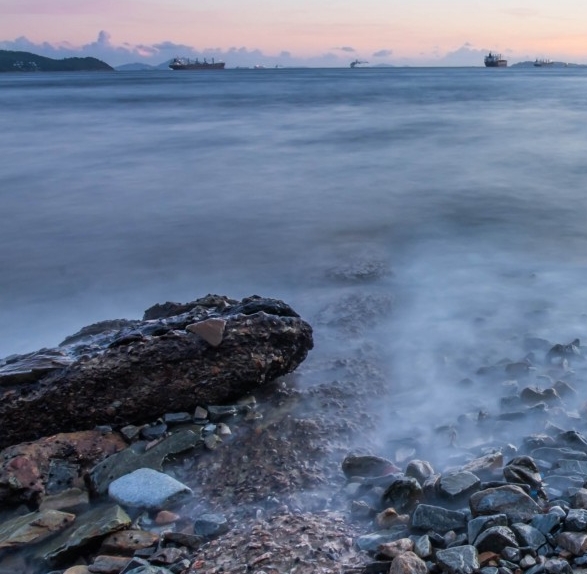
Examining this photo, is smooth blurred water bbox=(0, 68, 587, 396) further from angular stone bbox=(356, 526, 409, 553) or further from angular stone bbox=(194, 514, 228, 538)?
angular stone bbox=(194, 514, 228, 538)

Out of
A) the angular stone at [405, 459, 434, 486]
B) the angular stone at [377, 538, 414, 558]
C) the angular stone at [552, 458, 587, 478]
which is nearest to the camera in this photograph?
the angular stone at [377, 538, 414, 558]

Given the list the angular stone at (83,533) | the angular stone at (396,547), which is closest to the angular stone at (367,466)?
the angular stone at (396,547)

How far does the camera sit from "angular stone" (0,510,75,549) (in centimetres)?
319

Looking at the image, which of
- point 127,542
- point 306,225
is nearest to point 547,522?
point 127,542

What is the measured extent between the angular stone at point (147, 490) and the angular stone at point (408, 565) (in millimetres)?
1258

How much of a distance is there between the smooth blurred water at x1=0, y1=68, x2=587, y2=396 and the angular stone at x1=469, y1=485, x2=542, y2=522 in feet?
6.40

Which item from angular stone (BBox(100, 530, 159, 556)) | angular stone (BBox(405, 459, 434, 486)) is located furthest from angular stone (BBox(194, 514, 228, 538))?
angular stone (BBox(405, 459, 434, 486))

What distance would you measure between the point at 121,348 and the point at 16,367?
2.21ft

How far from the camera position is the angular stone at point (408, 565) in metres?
2.63

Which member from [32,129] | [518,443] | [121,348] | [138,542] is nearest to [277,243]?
[121,348]

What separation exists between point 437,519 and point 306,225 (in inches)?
299

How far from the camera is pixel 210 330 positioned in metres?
4.39

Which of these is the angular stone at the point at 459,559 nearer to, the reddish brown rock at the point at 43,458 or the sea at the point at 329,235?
the sea at the point at 329,235

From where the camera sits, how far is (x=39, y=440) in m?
3.88
